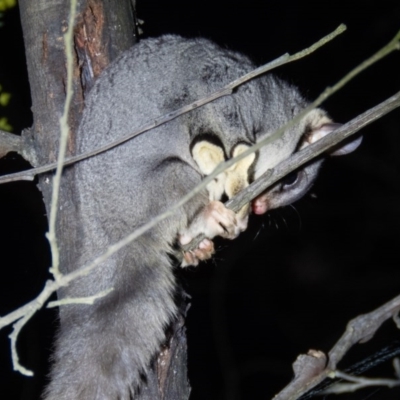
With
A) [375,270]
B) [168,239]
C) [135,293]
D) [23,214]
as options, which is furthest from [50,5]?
[375,270]

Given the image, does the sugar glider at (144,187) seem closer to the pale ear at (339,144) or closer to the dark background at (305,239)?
the pale ear at (339,144)

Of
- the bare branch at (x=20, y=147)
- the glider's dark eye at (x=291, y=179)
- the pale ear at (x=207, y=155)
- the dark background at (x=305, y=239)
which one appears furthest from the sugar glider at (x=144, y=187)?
the dark background at (x=305, y=239)

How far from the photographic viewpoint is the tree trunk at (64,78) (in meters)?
2.91

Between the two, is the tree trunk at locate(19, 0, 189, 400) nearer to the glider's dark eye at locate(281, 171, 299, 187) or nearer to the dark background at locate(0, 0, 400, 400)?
the glider's dark eye at locate(281, 171, 299, 187)

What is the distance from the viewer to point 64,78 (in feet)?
10.1

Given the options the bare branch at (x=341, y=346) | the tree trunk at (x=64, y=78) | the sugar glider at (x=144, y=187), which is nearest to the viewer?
the bare branch at (x=341, y=346)

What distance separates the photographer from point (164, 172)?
3.00 m

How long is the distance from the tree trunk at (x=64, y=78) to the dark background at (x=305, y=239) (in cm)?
205

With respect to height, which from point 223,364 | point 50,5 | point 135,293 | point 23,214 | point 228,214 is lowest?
point 223,364

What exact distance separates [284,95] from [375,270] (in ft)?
8.15

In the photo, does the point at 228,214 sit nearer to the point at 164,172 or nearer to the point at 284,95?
the point at 164,172

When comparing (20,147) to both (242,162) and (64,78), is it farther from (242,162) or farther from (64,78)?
(242,162)

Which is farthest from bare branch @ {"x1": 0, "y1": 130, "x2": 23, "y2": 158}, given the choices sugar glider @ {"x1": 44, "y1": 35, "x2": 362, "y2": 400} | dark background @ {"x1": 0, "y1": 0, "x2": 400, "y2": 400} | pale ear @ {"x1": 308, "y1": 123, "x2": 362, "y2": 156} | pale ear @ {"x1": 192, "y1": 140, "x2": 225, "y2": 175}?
dark background @ {"x1": 0, "y1": 0, "x2": 400, "y2": 400}

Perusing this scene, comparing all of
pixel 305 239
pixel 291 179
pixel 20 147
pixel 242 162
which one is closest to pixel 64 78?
pixel 20 147
